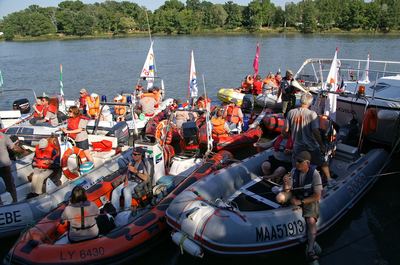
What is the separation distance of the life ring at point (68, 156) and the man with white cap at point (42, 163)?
396mm

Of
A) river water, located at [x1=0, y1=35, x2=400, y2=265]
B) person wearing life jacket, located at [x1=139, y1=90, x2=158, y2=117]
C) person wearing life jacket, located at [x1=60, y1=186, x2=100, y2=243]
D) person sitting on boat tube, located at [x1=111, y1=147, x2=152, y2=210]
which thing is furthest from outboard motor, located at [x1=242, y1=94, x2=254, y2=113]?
person wearing life jacket, located at [x1=60, y1=186, x2=100, y2=243]

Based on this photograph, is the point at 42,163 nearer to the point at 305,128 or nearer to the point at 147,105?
the point at 305,128

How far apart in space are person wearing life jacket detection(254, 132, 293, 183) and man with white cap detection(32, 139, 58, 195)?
3.77m

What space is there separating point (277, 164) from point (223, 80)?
17163 millimetres

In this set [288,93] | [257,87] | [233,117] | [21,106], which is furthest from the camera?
[257,87]

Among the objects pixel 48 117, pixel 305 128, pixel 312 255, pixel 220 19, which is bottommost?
pixel 312 255

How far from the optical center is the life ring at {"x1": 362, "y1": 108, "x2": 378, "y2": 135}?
8141 mm

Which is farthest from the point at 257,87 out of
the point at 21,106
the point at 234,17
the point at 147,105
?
the point at 234,17

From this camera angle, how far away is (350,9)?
60500 millimetres

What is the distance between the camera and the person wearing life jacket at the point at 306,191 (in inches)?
193

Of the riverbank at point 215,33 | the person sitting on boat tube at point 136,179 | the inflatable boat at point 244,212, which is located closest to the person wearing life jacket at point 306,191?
the inflatable boat at point 244,212

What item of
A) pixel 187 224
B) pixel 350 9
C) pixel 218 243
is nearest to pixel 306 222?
pixel 218 243

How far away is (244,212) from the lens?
5395 mm

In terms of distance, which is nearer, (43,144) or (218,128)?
(43,144)
